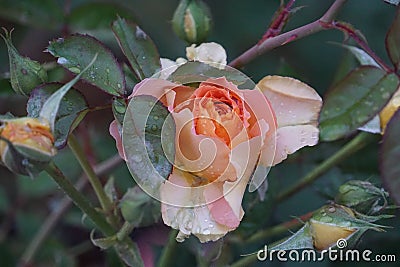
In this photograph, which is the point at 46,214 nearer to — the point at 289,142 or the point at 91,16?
the point at 91,16

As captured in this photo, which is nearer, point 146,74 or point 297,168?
point 146,74

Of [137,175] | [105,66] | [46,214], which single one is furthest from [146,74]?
[46,214]

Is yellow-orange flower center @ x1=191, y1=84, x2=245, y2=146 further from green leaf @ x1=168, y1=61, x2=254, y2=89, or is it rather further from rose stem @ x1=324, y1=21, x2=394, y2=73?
rose stem @ x1=324, y1=21, x2=394, y2=73

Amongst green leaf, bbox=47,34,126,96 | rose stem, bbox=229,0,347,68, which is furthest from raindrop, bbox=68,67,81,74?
rose stem, bbox=229,0,347,68

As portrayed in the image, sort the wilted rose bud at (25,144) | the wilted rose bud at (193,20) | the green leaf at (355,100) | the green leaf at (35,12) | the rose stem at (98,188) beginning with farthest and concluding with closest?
the green leaf at (35,12), the wilted rose bud at (193,20), the rose stem at (98,188), the green leaf at (355,100), the wilted rose bud at (25,144)

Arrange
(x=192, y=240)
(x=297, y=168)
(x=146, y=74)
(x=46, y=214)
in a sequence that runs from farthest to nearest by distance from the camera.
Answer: (x=46, y=214)
(x=297, y=168)
(x=192, y=240)
(x=146, y=74)

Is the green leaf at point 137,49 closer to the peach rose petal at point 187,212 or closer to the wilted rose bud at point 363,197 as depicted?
the peach rose petal at point 187,212

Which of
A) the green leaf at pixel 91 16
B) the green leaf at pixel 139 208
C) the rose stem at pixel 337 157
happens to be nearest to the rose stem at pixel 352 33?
the rose stem at pixel 337 157
